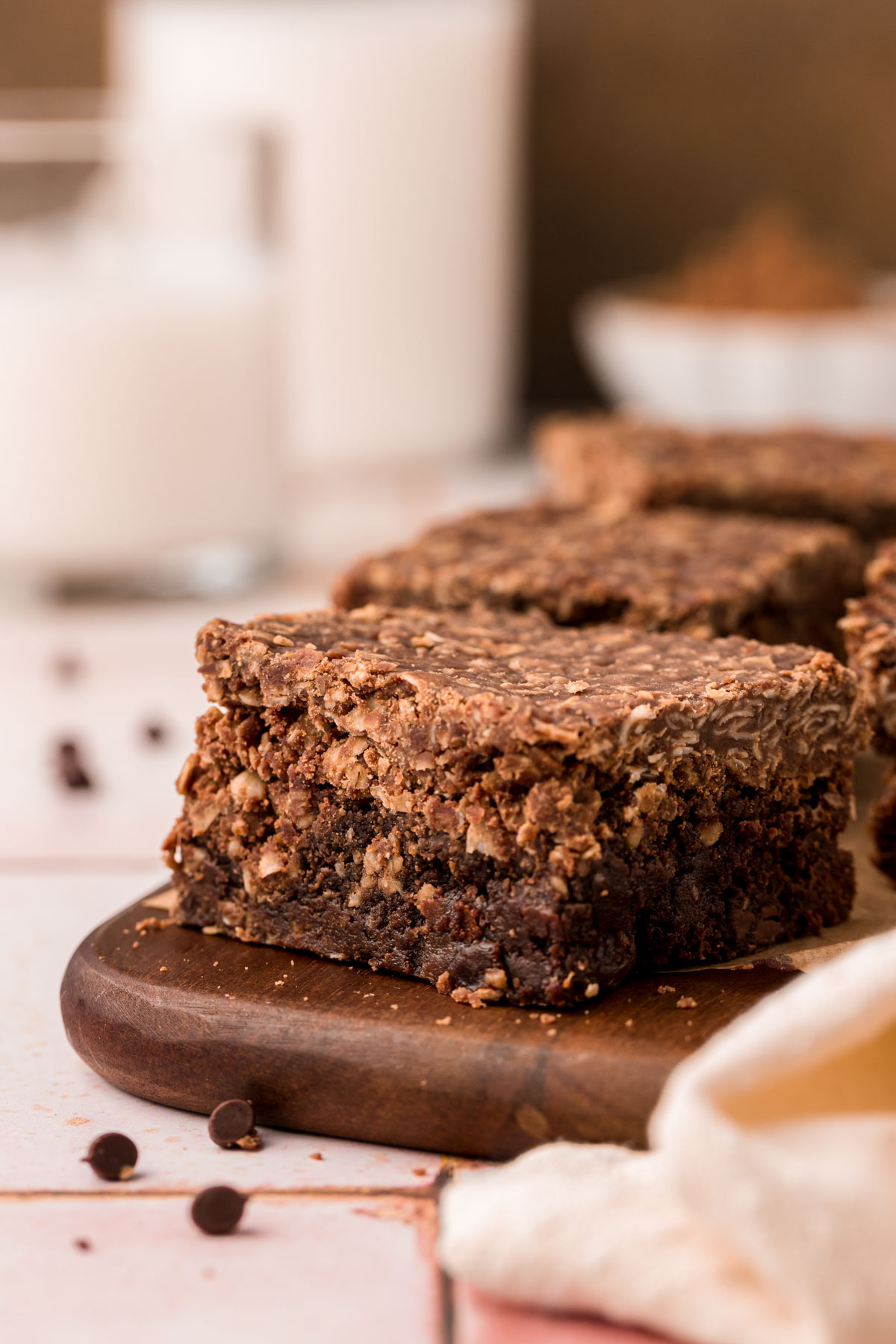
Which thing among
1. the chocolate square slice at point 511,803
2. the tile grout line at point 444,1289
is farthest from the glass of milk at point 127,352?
the tile grout line at point 444,1289

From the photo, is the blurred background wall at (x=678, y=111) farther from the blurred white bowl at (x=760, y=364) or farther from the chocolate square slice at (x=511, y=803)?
the chocolate square slice at (x=511, y=803)

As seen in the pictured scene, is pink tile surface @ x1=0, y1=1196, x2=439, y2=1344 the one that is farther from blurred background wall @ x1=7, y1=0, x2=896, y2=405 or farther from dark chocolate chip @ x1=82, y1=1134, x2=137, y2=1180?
blurred background wall @ x1=7, y1=0, x2=896, y2=405

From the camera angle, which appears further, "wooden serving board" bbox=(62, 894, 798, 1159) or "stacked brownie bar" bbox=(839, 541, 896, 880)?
"stacked brownie bar" bbox=(839, 541, 896, 880)

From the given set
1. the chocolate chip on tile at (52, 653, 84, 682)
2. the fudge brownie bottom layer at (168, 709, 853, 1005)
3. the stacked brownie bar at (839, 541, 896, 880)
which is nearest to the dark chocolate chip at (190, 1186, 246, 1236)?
the fudge brownie bottom layer at (168, 709, 853, 1005)

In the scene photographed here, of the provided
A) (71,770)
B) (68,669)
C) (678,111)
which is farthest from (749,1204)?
(678,111)

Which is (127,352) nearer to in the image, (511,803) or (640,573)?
(640,573)

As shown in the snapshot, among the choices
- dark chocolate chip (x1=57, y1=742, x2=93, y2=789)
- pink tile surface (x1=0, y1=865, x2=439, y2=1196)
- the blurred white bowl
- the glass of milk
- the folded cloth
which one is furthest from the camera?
the blurred white bowl

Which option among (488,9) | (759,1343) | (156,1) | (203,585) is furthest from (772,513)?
(156,1)
